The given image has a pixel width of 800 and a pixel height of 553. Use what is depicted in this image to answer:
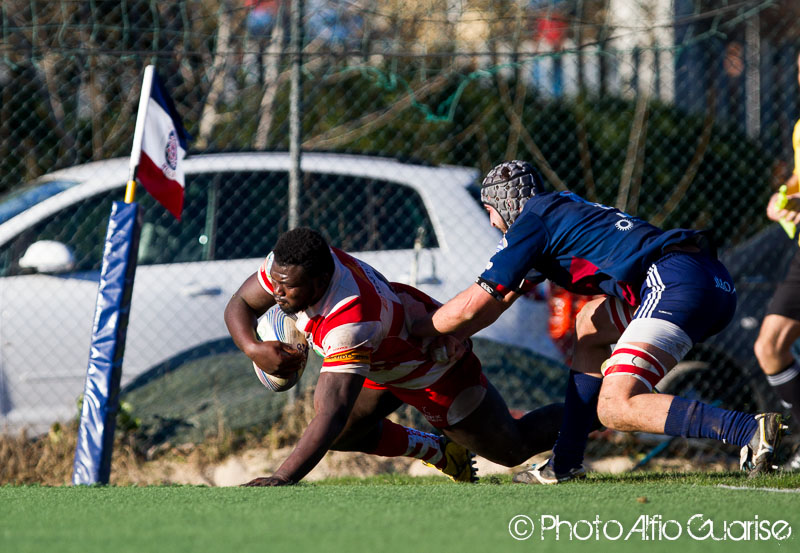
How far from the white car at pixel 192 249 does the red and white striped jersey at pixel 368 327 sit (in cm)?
178

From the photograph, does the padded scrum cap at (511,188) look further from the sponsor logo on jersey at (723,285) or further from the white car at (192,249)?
the white car at (192,249)

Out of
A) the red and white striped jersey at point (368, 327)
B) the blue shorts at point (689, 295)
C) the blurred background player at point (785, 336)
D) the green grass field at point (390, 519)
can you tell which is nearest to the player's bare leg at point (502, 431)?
the red and white striped jersey at point (368, 327)

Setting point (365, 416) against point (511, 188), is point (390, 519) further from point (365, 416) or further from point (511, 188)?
point (511, 188)

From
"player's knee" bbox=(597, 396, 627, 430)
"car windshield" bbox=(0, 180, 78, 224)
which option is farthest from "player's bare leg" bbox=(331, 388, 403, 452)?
"car windshield" bbox=(0, 180, 78, 224)

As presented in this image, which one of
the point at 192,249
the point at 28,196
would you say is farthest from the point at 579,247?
the point at 28,196

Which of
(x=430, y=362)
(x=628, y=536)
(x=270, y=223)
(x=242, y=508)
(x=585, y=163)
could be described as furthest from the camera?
(x=585, y=163)

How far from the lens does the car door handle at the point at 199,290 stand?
21.2 ft

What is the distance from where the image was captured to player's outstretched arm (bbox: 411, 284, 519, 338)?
171 inches

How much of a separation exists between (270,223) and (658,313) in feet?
11.0

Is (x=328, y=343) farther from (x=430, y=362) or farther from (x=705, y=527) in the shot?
(x=705, y=527)

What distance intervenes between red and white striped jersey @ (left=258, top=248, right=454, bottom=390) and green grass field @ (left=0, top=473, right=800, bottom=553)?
1.92 ft

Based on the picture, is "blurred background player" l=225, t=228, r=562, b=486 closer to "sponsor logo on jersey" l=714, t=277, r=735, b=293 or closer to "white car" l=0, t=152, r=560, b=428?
"sponsor logo on jersey" l=714, t=277, r=735, b=293

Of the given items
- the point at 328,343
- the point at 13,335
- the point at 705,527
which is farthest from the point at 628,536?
the point at 13,335

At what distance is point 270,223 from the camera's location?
684 cm
